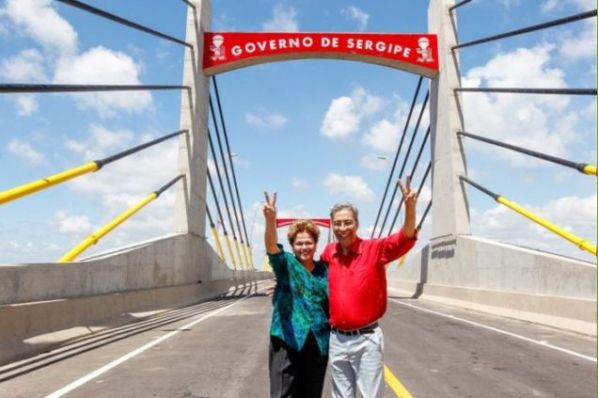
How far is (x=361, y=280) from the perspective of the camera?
3258mm

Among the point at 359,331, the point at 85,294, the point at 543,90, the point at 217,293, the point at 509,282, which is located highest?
the point at 543,90

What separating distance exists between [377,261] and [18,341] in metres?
6.84

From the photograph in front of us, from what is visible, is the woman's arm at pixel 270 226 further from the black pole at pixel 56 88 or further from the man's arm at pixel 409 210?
the black pole at pixel 56 88

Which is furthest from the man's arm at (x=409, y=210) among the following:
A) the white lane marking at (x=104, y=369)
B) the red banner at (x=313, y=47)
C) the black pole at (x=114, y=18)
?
the red banner at (x=313, y=47)

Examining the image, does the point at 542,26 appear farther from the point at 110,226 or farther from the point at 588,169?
the point at 110,226

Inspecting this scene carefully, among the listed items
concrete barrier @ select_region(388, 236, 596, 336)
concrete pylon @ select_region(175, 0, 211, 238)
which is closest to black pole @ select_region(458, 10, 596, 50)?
concrete barrier @ select_region(388, 236, 596, 336)

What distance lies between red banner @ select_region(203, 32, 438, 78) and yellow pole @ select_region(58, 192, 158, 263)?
9.47m

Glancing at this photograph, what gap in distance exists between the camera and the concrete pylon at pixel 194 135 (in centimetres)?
2186

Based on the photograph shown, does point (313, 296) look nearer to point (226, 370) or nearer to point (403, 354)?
point (226, 370)

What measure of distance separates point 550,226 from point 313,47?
45.6 feet

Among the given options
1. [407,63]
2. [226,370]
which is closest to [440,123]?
[407,63]

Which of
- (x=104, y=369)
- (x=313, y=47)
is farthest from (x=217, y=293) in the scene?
(x=104, y=369)

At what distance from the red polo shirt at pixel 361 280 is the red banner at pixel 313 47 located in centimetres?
2231

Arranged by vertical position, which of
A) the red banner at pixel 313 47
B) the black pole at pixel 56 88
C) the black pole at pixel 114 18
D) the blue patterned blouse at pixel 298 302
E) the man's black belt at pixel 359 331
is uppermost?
the red banner at pixel 313 47
